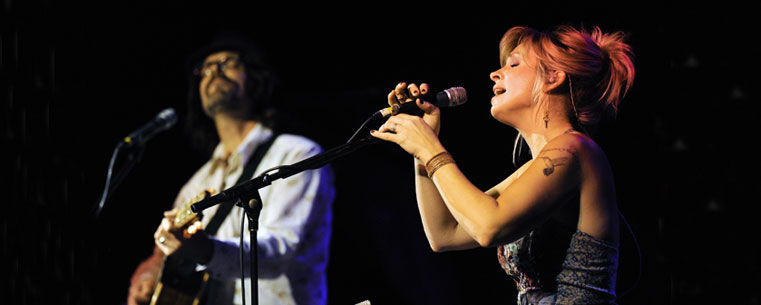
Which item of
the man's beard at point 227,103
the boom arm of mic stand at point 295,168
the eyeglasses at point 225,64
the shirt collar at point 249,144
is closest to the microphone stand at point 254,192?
the boom arm of mic stand at point 295,168

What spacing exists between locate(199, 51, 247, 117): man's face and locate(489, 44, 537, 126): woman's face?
196 cm

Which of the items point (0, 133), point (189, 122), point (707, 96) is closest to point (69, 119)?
point (0, 133)

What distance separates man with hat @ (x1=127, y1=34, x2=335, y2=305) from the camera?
2633mm

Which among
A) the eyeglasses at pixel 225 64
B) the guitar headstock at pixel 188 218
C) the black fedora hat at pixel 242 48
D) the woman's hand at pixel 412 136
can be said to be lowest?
the guitar headstock at pixel 188 218

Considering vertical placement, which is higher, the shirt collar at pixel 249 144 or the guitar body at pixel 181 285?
the shirt collar at pixel 249 144

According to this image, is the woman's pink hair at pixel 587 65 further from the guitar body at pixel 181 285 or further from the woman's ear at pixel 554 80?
the guitar body at pixel 181 285

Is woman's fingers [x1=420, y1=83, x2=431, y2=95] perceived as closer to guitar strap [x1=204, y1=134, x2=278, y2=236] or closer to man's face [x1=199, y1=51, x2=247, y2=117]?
guitar strap [x1=204, y1=134, x2=278, y2=236]

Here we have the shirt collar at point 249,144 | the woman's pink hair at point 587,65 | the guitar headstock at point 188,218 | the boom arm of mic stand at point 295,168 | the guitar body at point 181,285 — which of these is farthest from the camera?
the shirt collar at point 249,144

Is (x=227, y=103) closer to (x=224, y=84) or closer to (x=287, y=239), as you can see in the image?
(x=224, y=84)

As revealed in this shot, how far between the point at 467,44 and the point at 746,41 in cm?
126

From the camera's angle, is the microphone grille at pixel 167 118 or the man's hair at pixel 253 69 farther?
the man's hair at pixel 253 69

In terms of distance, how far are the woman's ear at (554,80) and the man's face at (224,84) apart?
6.89 ft

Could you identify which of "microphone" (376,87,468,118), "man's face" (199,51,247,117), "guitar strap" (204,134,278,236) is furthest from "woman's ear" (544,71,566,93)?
"man's face" (199,51,247,117)

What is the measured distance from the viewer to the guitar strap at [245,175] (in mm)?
2986
